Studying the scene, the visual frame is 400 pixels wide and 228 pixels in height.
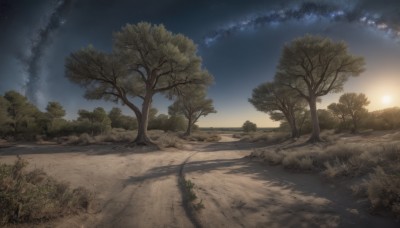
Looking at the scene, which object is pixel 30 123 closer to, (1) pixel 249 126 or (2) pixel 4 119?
(2) pixel 4 119

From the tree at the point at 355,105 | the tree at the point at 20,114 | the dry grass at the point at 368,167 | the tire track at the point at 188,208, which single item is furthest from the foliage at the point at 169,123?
the tire track at the point at 188,208

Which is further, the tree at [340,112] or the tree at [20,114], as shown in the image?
the tree at [340,112]

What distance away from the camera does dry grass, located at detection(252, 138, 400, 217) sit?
4.60m

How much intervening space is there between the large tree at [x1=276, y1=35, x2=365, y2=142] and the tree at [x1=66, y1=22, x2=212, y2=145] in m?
9.83

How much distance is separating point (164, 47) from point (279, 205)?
14848 millimetres

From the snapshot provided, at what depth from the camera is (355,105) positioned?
40.0 metres

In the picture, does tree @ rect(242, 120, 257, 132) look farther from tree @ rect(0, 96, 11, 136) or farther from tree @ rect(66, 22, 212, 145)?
tree @ rect(0, 96, 11, 136)

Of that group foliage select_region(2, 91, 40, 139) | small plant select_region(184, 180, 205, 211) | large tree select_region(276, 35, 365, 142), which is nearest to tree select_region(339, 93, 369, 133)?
large tree select_region(276, 35, 365, 142)

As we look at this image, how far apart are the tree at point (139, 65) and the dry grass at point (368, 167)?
10112 millimetres

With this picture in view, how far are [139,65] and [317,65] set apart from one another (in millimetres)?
18023

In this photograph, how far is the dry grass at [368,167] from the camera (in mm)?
4598

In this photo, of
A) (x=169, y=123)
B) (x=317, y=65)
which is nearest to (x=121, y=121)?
(x=169, y=123)

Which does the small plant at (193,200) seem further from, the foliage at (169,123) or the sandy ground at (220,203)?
the foliage at (169,123)

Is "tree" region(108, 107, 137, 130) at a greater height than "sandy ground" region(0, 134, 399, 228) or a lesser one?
greater
